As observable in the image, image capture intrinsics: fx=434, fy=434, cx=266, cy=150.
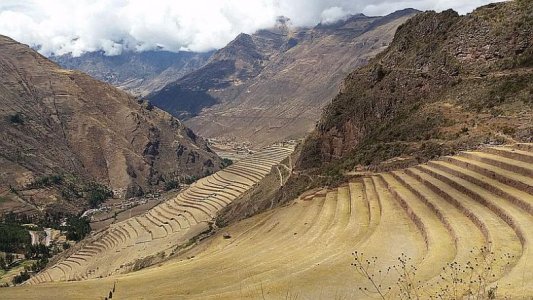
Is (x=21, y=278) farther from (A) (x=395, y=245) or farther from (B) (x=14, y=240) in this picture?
(A) (x=395, y=245)

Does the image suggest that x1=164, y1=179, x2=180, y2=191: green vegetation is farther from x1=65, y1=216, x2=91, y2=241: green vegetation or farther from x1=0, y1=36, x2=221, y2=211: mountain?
x1=65, y1=216, x2=91, y2=241: green vegetation

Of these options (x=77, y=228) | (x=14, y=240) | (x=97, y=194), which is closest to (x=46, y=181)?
(x=97, y=194)

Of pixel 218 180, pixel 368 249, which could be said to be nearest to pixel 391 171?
pixel 368 249

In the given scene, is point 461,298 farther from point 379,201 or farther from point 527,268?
point 379,201

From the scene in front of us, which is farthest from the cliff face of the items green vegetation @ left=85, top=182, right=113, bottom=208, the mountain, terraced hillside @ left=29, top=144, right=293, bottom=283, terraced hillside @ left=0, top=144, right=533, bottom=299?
the mountain

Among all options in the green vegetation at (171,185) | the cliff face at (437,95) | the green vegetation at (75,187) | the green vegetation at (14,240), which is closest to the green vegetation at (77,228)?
the green vegetation at (14,240)

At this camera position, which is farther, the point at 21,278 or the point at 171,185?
the point at 171,185

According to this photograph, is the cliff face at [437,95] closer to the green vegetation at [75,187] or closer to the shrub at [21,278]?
the shrub at [21,278]
